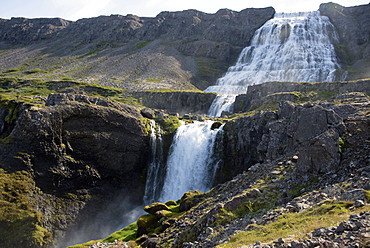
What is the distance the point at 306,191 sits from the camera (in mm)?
16031

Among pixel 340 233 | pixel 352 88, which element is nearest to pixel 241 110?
pixel 352 88

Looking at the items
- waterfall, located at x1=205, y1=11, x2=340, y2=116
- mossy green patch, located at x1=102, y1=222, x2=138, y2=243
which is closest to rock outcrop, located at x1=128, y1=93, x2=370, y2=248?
mossy green patch, located at x1=102, y1=222, x2=138, y2=243

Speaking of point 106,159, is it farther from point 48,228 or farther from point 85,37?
point 85,37

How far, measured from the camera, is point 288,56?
106m

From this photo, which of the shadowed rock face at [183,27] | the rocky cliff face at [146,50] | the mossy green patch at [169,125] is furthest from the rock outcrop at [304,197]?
the shadowed rock face at [183,27]

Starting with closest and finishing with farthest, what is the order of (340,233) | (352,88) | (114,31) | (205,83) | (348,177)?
(340,233)
(348,177)
(352,88)
(205,83)
(114,31)

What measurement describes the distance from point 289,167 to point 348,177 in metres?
5.06

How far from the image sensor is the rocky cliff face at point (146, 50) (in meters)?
125

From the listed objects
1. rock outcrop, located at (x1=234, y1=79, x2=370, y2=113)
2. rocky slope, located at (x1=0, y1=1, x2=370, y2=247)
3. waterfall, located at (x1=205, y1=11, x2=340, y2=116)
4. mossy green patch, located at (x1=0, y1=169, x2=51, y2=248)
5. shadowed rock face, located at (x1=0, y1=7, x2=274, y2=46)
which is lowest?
mossy green patch, located at (x1=0, y1=169, x2=51, y2=248)

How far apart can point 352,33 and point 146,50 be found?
98721 mm

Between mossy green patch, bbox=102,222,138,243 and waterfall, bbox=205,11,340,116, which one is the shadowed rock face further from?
mossy green patch, bbox=102,222,138,243

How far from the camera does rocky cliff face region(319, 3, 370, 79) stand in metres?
105

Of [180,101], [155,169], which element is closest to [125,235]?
[155,169]

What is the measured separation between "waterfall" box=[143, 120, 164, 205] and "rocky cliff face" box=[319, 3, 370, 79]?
251 feet
